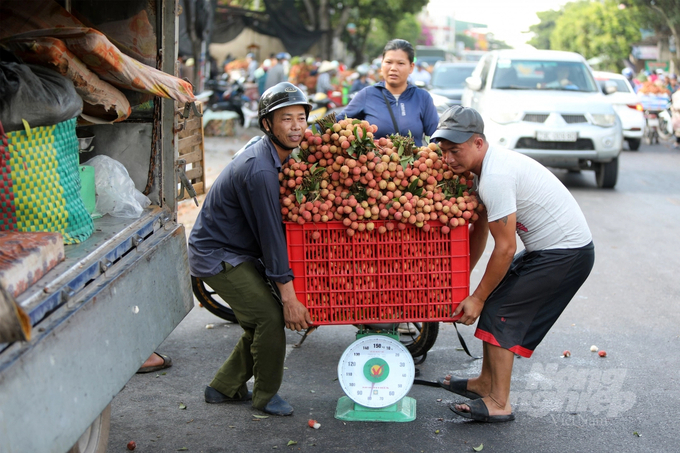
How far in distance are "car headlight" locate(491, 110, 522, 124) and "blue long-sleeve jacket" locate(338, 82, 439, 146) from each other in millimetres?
5629

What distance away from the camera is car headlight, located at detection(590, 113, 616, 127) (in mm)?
10344

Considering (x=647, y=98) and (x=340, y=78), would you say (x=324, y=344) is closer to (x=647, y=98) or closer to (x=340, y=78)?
(x=647, y=98)

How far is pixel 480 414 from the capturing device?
3779 millimetres

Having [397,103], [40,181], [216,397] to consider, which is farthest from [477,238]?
[40,181]

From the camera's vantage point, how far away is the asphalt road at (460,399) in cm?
363

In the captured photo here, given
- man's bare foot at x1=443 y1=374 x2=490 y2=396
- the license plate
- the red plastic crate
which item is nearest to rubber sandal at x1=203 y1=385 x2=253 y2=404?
the red plastic crate

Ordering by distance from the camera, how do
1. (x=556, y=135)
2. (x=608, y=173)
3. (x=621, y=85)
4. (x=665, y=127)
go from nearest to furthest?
(x=556, y=135) < (x=608, y=173) < (x=621, y=85) < (x=665, y=127)

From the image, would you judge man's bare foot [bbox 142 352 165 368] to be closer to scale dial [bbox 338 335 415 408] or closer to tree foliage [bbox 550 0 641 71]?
scale dial [bbox 338 335 415 408]

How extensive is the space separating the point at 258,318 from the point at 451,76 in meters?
14.5

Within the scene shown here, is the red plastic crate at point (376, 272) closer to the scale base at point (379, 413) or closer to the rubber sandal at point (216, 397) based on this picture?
the scale base at point (379, 413)

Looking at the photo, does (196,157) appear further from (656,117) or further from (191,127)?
(656,117)

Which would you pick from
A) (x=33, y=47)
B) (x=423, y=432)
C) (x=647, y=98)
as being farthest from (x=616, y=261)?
(x=647, y=98)

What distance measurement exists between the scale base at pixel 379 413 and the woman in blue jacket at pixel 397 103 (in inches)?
78.5

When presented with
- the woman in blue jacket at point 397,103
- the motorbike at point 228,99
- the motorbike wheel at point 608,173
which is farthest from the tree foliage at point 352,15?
the woman in blue jacket at point 397,103
